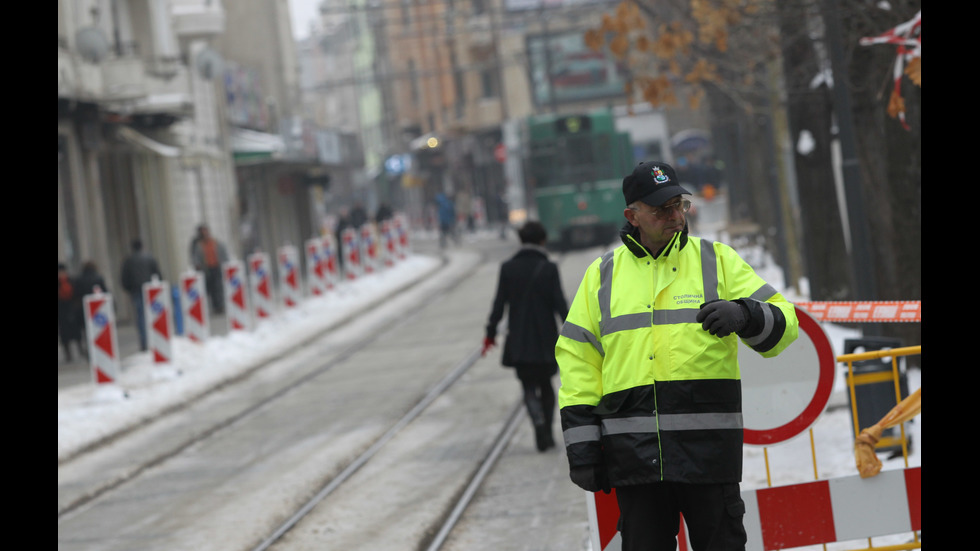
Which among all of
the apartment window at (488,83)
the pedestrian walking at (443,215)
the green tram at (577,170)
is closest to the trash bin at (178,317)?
the green tram at (577,170)

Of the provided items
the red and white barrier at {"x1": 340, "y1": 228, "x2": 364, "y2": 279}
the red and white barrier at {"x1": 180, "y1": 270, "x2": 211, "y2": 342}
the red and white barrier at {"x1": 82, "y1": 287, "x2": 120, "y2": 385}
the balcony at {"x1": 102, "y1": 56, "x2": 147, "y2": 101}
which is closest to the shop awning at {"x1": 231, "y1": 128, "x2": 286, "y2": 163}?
the red and white barrier at {"x1": 340, "y1": 228, "x2": 364, "y2": 279}

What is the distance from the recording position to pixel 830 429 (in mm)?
9508

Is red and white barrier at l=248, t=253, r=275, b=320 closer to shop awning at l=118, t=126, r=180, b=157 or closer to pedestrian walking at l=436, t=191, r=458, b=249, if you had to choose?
shop awning at l=118, t=126, r=180, b=157

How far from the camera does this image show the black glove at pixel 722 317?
14.0 feet

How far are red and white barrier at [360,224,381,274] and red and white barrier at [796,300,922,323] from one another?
1013 inches

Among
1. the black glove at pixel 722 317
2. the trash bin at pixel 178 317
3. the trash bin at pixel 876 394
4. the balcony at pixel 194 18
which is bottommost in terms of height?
the trash bin at pixel 178 317

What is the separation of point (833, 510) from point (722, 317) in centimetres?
219

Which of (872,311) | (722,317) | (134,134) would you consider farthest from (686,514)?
(134,134)

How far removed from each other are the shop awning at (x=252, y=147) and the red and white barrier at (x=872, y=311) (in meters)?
31.8

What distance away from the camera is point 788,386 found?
600 centimetres

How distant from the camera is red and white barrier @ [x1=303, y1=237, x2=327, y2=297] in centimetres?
2708

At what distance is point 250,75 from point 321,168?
987 cm

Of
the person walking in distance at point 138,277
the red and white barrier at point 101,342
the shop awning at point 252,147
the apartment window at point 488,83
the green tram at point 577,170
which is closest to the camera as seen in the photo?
the red and white barrier at point 101,342

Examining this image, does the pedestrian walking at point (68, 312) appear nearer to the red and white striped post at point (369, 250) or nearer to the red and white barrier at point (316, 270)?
the red and white barrier at point (316, 270)
